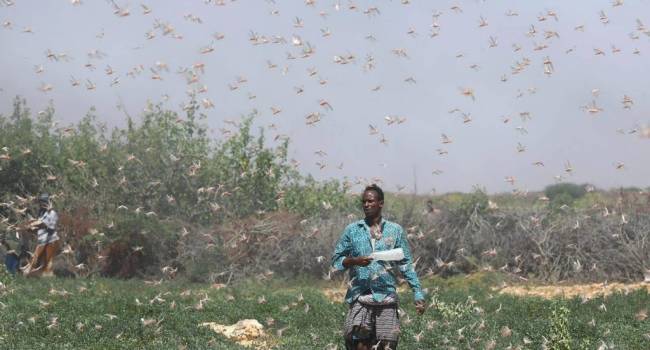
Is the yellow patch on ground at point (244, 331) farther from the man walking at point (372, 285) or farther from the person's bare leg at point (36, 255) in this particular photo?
the person's bare leg at point (36, 255)

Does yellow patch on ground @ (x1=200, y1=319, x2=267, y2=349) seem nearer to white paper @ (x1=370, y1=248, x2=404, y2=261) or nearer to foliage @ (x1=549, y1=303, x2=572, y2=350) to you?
foliage @ (x1=549, y1=303, x2=572, y2=350)

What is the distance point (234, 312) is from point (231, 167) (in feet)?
57.2

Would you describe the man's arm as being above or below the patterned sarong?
above

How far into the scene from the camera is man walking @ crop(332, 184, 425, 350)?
9336mm

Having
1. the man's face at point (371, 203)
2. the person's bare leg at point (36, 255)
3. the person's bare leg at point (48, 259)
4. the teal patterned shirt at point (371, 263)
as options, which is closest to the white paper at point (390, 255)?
the teal patterned shirt at point (371, 263)

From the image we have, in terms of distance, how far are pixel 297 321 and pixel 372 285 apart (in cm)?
642

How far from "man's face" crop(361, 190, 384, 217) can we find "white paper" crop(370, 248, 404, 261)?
463 millimetres

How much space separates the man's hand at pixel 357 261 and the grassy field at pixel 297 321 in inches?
143

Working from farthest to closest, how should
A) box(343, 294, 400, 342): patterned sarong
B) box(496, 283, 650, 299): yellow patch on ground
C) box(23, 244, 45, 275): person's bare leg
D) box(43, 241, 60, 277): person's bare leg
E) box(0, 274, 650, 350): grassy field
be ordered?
1. box(43, 241, 60, 277): person's bare leg
2. box(23, 244, 45, 275): person's bare leg
3. box(496, 283, 650, 299): yellow patch on ground
4. box(0, 274, 650, 350): grassy field
5. box(343, 294, 400, 342): patterned sarong

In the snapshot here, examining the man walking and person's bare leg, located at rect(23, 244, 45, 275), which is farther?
person's bare leg, located at rect(23, 244, 45, 275)

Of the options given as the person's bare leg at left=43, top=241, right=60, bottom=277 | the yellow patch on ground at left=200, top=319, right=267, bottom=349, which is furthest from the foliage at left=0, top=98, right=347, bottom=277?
the yellow patch on ground at left=200, top=319, right=267, bottom=349

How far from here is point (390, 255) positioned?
9016mm

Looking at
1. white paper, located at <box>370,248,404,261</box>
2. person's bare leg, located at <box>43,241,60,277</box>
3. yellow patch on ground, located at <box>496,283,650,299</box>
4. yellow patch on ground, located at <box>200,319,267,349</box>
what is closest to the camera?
white paper, located at <box>370,248,404,261</box>

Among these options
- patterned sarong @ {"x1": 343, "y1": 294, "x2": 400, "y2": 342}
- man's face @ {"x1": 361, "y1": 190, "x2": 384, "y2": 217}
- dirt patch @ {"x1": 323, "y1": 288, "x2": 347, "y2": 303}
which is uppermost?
man's face @ {"x1": 361, "y1": 190, "x2": 384, "y2": 217}
